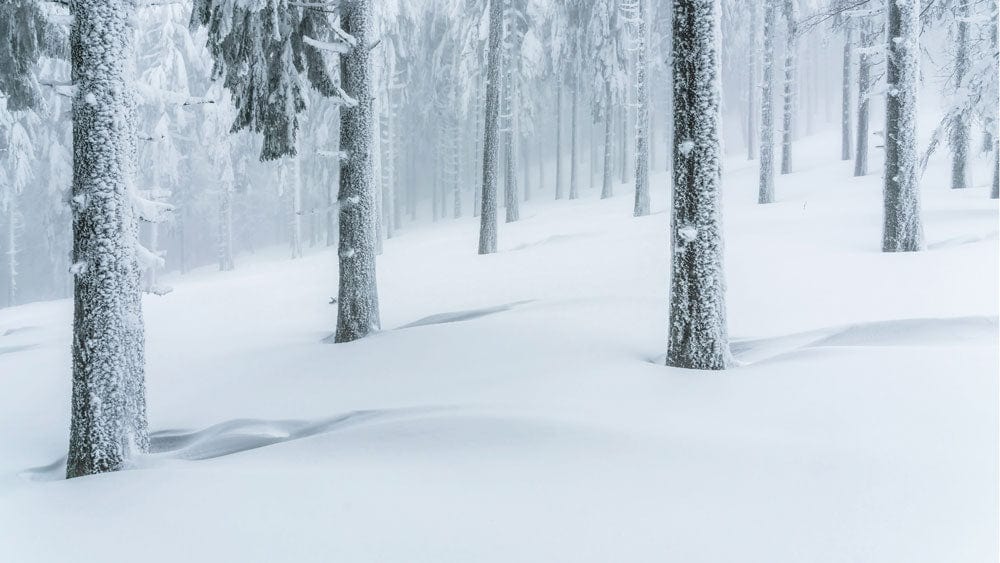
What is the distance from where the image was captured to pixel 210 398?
8.39 meters

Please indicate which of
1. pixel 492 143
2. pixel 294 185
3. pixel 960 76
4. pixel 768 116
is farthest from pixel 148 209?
pixel 294 185

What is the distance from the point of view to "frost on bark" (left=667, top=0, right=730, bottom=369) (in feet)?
20.7

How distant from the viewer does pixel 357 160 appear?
9.34 metres

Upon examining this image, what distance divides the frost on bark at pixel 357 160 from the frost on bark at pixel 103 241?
3.58 m

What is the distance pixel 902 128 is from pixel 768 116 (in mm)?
9286

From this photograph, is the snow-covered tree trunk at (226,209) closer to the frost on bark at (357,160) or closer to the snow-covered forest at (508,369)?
the snow-covered forest at (508,369)

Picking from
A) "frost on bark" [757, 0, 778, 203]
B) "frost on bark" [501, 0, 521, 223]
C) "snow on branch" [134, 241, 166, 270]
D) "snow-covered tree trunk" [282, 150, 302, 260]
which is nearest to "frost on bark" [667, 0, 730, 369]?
"snow on branch" [134, 241, 166, 270]

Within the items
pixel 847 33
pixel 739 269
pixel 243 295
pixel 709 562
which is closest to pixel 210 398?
pixel 709 562

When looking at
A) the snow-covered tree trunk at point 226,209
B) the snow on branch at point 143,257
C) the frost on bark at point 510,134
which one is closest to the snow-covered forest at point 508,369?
the snow on branch at point 143,257

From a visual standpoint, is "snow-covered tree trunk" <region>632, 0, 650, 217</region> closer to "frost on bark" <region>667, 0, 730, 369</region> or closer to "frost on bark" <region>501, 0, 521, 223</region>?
"frost on bark" <region>501, 0, 521, 223</region>

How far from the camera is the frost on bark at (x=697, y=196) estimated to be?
248 inches

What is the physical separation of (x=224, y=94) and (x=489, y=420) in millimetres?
29923

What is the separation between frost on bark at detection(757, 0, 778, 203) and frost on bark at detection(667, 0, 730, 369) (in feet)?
46.5

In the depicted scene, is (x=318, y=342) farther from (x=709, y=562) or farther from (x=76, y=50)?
(x=709, y=562)
